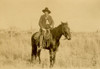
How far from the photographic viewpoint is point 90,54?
8.95 meters

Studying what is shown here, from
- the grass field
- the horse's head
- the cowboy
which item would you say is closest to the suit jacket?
the cowboy

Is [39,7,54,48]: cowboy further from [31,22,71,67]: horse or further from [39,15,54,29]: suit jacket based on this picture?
[31,22,71,67]: horse

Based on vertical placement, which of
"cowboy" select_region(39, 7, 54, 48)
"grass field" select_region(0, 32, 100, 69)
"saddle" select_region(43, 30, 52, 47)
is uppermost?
"cowboy" select_region(39, 7, 54, 48)

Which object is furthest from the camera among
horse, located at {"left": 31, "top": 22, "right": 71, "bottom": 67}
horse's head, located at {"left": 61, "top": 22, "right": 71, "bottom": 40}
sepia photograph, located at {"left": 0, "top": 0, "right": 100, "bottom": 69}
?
sepia photograph, located at {"left": 0, "top": 0, "right": 100, "bottom": 69}

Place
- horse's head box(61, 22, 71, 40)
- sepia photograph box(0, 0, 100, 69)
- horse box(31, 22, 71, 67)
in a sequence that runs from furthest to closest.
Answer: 1. sepia photograph box(0, 0, 100, 69)
2. horse box(31, 22, 71, 67)
3. horse's head box(61, 22, 71, 40)

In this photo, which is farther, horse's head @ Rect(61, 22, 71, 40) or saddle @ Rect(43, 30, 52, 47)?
saddle @ Rect(43, 30, 52, 47)

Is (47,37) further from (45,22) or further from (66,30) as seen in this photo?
(66,30)

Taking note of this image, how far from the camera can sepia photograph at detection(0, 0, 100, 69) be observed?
8.52 m

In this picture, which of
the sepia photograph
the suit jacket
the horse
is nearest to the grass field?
the sepia photograph

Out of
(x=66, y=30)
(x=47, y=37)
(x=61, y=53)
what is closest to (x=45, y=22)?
(x=47, y=37)

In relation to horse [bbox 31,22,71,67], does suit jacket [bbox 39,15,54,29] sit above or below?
above

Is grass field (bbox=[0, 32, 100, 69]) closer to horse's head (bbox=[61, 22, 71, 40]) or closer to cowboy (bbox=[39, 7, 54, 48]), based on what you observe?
cowboy (bbox=[39, 7, 54, 48])

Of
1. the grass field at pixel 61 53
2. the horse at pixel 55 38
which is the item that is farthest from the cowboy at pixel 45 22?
the grass field at pixel 61 53

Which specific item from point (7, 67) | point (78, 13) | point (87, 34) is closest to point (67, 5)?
point (78, 13)
